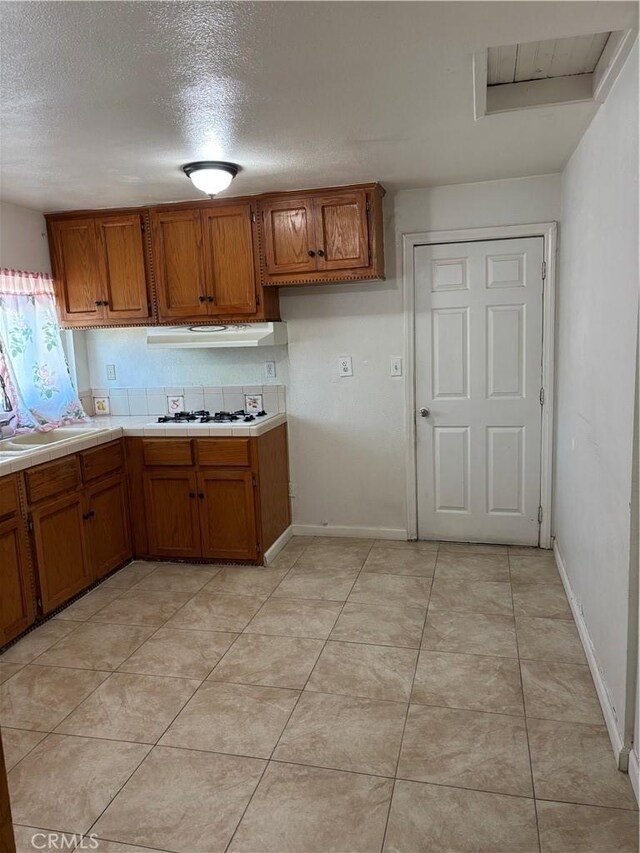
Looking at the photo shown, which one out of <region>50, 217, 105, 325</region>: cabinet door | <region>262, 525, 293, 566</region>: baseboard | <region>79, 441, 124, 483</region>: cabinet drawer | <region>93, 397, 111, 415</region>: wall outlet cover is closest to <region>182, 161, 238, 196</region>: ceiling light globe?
<region>50, 217, 105, 325</region>: cabinet door

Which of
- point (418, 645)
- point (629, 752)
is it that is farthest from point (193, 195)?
point (629, 752)

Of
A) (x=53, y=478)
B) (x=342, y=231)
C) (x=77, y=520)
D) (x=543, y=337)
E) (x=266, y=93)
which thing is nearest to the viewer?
(x=266, y=93)

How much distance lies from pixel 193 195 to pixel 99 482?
1823 millimetres

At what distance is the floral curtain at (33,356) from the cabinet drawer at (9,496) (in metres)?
0.87

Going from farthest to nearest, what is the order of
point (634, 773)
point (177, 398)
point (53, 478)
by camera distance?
point (177, 398), point (53, 478), point (634, 773)

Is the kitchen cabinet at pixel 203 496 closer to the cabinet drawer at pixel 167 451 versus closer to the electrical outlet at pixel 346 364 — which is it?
the cabinet drawer at pixel 167 451

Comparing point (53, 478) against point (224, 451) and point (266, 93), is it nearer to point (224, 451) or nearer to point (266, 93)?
point (224, 451)

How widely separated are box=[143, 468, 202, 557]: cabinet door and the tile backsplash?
673mm

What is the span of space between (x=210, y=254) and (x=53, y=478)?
1.66 m

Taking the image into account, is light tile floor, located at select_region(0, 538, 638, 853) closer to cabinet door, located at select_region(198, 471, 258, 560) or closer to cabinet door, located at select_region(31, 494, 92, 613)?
cabinet door, located at select_region(31, 494, 92, 613)

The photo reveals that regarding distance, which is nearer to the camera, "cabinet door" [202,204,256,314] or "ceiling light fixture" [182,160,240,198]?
"ceiling light fixture" [182,160,240,198]

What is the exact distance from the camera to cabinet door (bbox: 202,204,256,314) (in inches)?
151

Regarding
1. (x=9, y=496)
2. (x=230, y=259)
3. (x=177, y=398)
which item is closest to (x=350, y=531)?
(x=177, y=398)

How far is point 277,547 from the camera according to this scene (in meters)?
4.09
